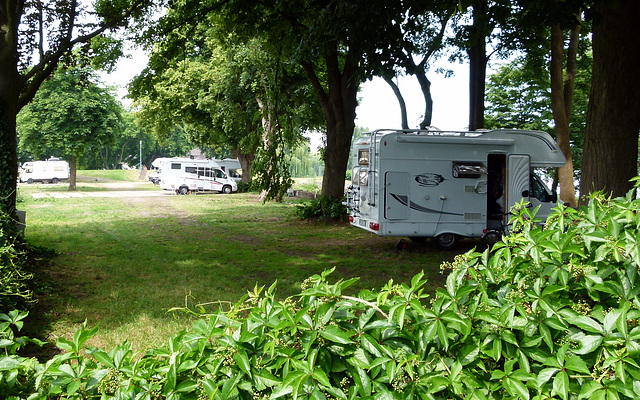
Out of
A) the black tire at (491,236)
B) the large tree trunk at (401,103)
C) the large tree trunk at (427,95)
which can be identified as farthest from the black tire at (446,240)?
the large tree trunk at (401,103)

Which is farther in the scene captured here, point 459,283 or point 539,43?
point 539,43

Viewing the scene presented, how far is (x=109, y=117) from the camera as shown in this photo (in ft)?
136

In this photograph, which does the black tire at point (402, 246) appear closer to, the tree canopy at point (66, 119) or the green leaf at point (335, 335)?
the green leaf at point (335, 335)

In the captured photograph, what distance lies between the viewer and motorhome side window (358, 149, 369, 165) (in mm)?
13156

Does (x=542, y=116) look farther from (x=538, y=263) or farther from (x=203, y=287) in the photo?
(x=538, y=263)

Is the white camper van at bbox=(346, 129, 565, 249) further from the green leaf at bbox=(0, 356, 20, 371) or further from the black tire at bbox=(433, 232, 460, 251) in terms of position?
the green leaf at bbox=(0, 356, 20, 371)

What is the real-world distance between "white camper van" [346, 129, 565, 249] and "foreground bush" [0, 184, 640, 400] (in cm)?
979

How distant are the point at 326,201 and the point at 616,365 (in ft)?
54.9

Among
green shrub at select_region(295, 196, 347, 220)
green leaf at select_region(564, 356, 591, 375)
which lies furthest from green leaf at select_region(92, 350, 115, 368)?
green shrub at select_region(295, 196, 347, 220)

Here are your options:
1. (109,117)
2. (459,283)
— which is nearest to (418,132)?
(459,283)

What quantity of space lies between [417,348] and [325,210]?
16.3 metres

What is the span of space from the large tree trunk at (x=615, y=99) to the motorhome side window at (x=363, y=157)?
5.27m

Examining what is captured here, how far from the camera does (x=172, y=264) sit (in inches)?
433

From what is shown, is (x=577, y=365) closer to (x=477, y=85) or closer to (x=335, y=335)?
(x=335, y=335)
